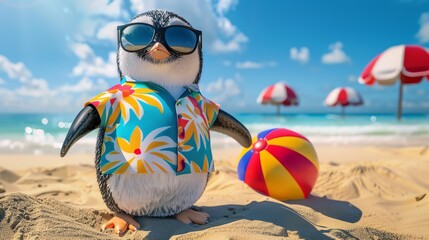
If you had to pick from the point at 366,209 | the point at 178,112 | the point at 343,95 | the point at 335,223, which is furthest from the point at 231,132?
the point at 343,95

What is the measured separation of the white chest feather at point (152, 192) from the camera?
7.02 ft

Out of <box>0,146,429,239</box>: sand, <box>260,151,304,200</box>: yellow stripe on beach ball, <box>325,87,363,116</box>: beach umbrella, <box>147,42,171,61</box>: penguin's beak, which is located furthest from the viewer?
<box>325,87,363,116</box>: beach umbrella

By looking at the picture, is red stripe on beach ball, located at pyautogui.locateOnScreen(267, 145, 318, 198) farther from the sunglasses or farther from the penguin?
the sunglasses

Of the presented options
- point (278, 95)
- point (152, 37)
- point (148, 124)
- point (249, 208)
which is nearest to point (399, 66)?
point (249, 208)

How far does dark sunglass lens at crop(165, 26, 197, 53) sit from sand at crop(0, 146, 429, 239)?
1.16 meters

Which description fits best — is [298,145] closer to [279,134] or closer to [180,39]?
[279,134]

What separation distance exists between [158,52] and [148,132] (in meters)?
0.53

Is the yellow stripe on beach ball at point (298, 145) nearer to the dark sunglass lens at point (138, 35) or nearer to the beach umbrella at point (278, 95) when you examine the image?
the dark sunglass lens at point (138, 35)

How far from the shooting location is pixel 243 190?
3.31 m

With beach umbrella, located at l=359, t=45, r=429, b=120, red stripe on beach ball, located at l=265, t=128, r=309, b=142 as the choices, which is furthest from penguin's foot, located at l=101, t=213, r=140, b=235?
beach umbrella, located at l=359, t=45, r=429, b=120

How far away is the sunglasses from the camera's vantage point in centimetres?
224

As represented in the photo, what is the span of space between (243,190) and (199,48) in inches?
59.7

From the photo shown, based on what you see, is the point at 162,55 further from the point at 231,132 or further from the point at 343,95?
the point at 343,95

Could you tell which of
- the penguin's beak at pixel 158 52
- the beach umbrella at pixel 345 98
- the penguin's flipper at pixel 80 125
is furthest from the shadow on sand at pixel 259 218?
the beach umbrella at pixel 345 98
